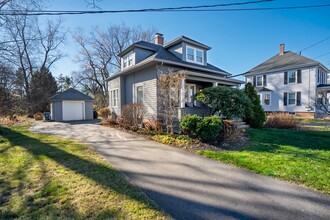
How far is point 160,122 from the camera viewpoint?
10.1m

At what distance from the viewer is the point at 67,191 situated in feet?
11.3

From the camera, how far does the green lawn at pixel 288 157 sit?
4.25 meters

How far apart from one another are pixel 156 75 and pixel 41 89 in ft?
80.9

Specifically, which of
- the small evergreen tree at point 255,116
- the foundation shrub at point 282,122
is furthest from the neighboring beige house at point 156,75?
the foundation shrub at point 282,122

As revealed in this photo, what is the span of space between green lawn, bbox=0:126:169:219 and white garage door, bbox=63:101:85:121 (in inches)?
627

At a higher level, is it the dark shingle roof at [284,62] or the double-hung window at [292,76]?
the dark shingle roof at [284,62]

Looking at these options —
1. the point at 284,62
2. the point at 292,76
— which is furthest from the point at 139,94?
the point at 284,62

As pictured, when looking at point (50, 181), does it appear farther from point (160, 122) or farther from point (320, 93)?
point (320, 93)

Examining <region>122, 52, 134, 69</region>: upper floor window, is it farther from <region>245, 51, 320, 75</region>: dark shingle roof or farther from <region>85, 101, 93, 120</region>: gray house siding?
<region>245, 51, 320, 75</region>: dark shingle roof

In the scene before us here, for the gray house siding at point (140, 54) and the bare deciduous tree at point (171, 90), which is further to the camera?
the gray house siding at point (140, 54)

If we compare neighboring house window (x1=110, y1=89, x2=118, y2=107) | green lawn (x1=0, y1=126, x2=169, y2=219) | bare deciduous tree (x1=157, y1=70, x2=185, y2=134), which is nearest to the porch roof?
bare deciduous tree (x1=157, y1=70, x2=185, y2=134)

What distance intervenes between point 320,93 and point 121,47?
2970cm

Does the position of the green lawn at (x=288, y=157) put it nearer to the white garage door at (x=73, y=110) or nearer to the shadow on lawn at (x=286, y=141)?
the shadow on lawn at (x=286, y=141)

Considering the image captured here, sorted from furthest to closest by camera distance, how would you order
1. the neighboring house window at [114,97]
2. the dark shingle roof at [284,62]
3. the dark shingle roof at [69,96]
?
the dark shingle roof at [284,62] < the dark shingle roof at [69,96] < the neighboring house window at [114,97]
